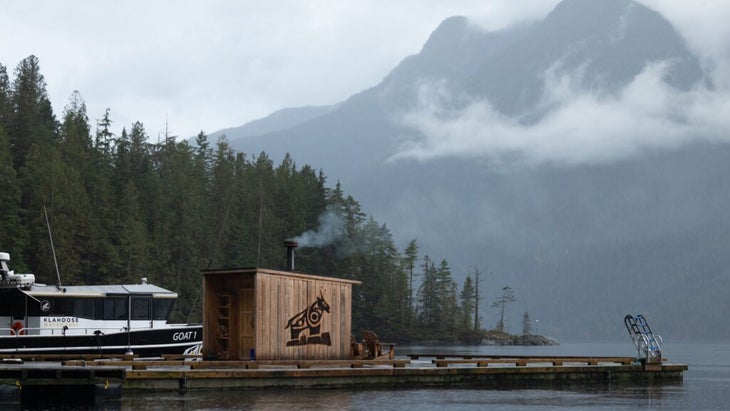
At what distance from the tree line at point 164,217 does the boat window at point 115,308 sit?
3357cm

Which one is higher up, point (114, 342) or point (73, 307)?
point (73, 307)

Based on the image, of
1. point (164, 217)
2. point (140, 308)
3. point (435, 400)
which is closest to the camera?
point (435, 400)

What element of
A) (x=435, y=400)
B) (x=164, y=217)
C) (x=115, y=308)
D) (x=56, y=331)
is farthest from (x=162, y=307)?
(x=164, y=217)

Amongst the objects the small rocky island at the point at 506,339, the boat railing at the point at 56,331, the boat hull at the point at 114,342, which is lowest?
the small rocky island at the point at 506,339

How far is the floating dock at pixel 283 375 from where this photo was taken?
28.1 m

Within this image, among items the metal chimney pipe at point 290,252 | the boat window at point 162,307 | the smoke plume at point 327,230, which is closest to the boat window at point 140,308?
the boat window at point 162,307

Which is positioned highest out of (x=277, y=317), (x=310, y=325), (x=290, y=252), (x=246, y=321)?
(x=290, y=252)

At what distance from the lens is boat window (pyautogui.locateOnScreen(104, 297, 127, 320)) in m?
40.8

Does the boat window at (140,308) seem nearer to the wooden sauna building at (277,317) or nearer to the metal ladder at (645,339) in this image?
the wooden sauna building at (277,317)

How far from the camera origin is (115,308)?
40906 mm

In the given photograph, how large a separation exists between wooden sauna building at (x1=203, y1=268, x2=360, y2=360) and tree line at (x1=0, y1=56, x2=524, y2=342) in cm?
4163

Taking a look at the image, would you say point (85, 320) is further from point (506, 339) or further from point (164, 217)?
point (506, 339)

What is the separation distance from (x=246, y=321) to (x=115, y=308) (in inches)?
346

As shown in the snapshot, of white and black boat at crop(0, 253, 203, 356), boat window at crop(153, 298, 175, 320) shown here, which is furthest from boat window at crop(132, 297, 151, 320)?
boat window at crop(153, 298, 175, 320)
